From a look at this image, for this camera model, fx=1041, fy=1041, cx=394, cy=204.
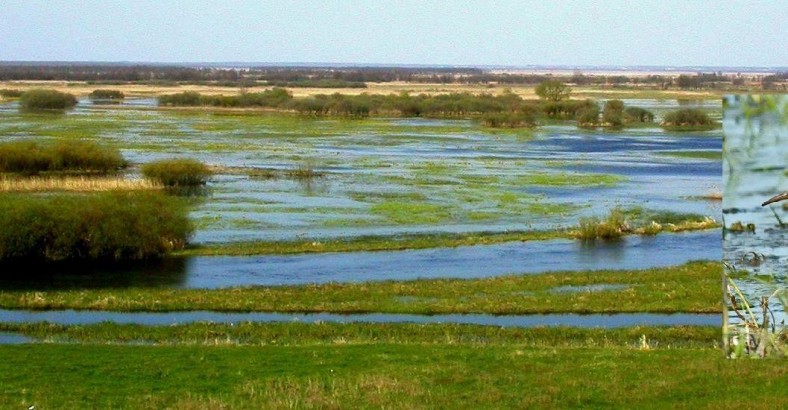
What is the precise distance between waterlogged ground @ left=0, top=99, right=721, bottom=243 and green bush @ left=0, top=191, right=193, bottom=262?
134 inches

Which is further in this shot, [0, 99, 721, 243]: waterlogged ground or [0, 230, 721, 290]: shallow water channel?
[0, 99, 721, 243]: waterlogged ground

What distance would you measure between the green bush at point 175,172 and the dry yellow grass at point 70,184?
0.58 m

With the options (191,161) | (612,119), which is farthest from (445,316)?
(612,119)

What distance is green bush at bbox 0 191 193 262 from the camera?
126 feet

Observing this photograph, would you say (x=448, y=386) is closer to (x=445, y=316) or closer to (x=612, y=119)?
(x=445, y=316)

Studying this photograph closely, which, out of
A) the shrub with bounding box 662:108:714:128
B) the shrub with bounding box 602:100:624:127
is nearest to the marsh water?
the shrub with bounding box 662:108:714:128

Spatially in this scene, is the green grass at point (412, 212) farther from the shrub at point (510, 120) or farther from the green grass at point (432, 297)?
the shrub at point (510, 120)

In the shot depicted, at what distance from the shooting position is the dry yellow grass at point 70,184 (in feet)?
179

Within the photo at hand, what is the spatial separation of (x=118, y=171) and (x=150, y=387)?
1917 inches

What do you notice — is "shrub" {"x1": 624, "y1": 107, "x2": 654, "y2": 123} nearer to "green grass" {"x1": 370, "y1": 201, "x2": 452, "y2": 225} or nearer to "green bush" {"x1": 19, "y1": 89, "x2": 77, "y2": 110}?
"green bush" {"x1": 19, "y1": 89, "x2": 77, "y2": 110}

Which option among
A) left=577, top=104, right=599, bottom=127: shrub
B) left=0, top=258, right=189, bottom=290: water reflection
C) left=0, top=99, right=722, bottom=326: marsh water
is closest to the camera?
left=0, top=258, right=189, bottom=290: water reflection

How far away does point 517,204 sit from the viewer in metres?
53.5

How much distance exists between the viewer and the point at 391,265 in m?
37.9

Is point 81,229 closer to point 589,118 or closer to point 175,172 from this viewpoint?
point 175,172
